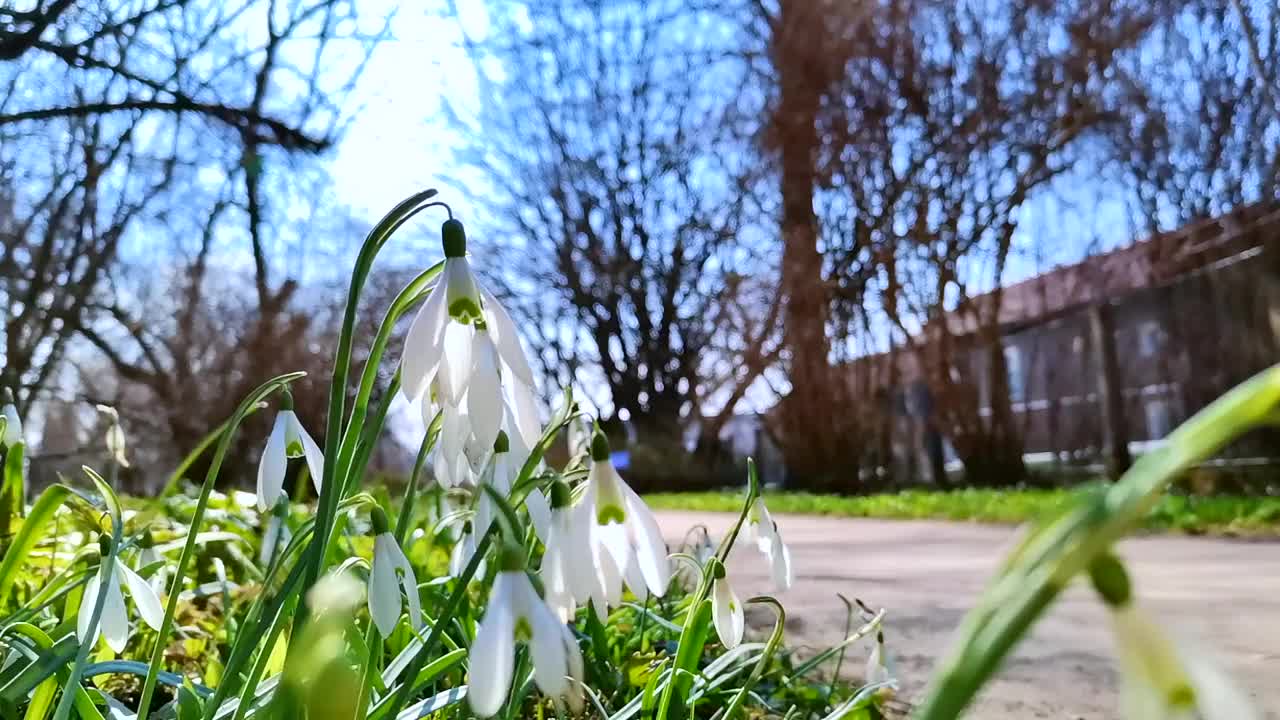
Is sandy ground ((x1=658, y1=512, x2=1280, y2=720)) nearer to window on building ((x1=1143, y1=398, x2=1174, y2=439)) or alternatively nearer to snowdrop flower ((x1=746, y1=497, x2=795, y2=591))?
snowdrop flower ((x1=746, y1=497, x2=795, y2=591))

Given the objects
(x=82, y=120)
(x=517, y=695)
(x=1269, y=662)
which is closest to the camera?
(x=517, y=695)

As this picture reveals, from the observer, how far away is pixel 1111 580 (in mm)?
327

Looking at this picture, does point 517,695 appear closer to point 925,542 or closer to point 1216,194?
point 925,542

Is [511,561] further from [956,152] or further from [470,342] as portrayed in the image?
[956,152]

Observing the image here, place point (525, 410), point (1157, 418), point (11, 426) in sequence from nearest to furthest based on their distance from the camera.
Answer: point (525, 410) → point (11, 426) → point (1157, 418)

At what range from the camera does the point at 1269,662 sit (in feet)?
6.07

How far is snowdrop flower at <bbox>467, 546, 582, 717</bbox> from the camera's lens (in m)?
0.53

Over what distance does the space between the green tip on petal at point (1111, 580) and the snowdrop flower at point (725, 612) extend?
79cm

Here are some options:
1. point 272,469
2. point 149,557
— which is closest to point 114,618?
point 272,469

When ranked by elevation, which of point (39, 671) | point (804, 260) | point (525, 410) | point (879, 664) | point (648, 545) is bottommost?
point (879, 664)

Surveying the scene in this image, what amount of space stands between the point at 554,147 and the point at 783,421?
15.6ft

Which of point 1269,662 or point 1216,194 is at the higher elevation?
point 1216,194

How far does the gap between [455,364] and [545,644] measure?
0.30 metres

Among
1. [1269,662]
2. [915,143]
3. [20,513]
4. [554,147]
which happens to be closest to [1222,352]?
[915,143]
